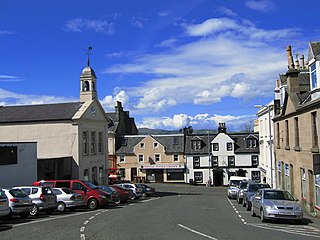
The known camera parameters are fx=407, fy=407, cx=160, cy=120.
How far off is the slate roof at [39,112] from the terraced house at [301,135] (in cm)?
2091

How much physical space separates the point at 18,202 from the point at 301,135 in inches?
655

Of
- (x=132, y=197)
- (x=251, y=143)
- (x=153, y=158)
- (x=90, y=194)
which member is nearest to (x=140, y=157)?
(x=153, y=158)

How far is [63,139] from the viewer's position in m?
40.8

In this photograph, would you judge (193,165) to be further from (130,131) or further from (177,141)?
(130,131)

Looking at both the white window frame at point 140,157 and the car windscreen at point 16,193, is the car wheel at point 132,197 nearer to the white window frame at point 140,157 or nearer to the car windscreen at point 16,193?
the car windscreen at point 16,193

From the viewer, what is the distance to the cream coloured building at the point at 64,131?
4050cm

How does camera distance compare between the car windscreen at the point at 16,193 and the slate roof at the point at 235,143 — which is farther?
the slate roof at the point at 235,143

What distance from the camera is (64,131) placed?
40875mm

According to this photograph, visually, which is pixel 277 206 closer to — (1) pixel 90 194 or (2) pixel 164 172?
(1) pixel 90 194

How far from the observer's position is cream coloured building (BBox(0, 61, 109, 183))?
40.5 m

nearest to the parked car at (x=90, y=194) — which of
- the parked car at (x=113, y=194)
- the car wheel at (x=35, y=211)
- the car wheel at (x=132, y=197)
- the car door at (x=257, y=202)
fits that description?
the parked car at (x=113, y=194)

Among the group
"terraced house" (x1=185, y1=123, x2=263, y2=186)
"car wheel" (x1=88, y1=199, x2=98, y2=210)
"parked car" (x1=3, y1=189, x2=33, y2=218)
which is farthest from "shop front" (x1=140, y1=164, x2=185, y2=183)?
"parked car" (x1=3, y1=189, x2=33, y2=218)

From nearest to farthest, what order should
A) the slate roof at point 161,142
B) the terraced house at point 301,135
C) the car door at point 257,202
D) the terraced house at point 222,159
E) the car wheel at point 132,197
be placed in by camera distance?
the car door at point 257,202 → the terraced house at point 301,135 → the car wheel at point 132,197 → the terraced house at point 222,159 → the slate roof at point 161,142

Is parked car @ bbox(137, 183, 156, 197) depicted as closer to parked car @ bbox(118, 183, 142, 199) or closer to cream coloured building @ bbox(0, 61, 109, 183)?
parked car @ bbox(118, 183, 142, 199)
